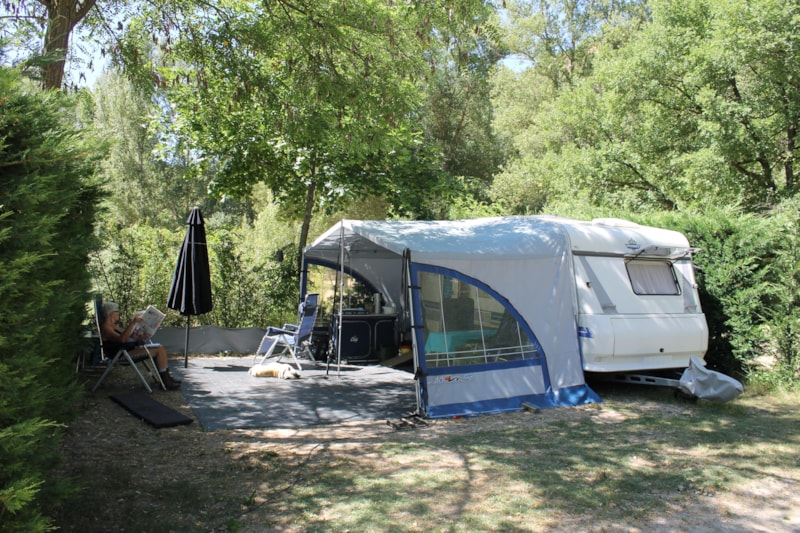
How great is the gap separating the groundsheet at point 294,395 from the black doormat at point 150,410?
0.73 feet

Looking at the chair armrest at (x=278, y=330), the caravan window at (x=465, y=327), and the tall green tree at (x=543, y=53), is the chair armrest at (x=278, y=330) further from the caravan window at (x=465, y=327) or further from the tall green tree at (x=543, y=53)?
the tall green tree at (x=543, y=53)

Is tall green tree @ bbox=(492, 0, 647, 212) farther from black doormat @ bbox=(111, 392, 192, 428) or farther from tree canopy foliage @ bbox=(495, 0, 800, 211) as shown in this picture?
black doormat @ bbox=(111, 392, 192, 428)

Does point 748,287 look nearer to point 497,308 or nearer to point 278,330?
point 497,308

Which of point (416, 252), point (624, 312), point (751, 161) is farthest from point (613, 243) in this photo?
point (751, 161)

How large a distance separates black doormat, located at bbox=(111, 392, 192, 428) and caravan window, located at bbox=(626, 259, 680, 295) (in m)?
5.33

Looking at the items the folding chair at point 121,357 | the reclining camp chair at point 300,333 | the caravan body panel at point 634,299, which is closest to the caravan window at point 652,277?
the caravan body panel at point 634,299

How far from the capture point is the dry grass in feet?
11.7

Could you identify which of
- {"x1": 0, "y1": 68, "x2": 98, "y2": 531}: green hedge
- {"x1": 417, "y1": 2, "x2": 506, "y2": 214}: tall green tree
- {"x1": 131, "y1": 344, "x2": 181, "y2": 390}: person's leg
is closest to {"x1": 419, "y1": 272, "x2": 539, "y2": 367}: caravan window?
{"x1": 131, "y1": 344, "x2": 181, "y2": 390}: person's leg

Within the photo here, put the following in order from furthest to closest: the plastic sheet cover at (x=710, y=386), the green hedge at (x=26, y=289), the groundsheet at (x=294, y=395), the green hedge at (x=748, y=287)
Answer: the green hedge at (x=748, y=287)
the plastic sheet cover at (x=710, y=386)
the groundsheet at (x=294, y=395)
the green hedge at (x=26, y=289)

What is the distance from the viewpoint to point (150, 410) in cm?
598

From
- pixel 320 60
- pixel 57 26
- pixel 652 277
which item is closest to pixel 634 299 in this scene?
pixel 652 277

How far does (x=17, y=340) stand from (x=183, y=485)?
6.17ft

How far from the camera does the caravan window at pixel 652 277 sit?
25.2ft

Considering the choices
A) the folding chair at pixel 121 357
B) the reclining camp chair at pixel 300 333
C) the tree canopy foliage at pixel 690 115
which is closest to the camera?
the folding chair at pixel 121 357
